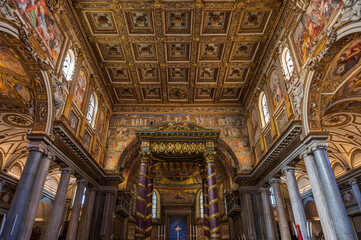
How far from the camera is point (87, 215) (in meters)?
14.9

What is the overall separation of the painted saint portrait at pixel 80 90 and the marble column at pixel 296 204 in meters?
11.9

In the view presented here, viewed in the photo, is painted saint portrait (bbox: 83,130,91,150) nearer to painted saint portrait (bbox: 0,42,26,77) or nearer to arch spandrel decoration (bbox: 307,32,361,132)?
painted saint portrait (bbox: 0,42,26,77)

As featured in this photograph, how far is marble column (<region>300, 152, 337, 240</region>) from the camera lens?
8.92 metres

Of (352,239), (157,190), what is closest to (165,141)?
(352,239)

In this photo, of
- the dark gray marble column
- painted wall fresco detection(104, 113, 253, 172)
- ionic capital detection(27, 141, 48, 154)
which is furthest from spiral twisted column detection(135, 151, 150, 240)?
painted wall fresco detection(104, 113, 253, 172)

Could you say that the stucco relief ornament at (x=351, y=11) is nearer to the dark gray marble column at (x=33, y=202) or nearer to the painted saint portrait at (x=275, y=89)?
the painted saint portrait at (x=275, y=89)

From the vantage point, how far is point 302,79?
11.0m

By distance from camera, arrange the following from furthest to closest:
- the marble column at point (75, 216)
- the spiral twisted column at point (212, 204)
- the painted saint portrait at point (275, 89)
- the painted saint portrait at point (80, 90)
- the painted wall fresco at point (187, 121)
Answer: the painted wall fresco at point (187, 121)
the painted saint portrait at point (80, 90)
the painted saint portrait at point (275, 89)
the marble column at point (75, 216)
the spiral twisted column at point (212, 204)

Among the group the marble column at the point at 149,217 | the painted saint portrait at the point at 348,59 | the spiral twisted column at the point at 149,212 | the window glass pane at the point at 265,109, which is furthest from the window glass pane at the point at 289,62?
the marble column at the point at 149,217

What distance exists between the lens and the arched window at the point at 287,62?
12.5 meters

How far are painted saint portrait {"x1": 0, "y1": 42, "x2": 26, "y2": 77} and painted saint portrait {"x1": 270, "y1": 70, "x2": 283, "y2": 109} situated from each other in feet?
41.6

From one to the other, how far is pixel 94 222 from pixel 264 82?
14.5 m

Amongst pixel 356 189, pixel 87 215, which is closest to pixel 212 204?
pixel 87 215

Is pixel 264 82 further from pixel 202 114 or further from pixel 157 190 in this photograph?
pixel 157 190
